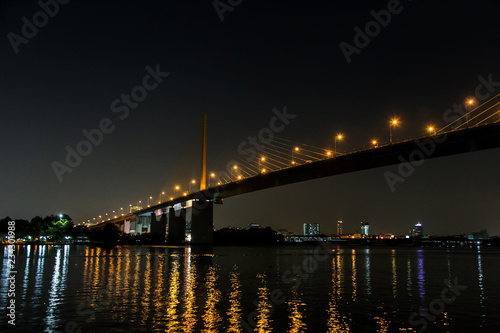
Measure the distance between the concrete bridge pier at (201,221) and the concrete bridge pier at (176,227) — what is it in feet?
59.3

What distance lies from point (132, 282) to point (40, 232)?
11673cm

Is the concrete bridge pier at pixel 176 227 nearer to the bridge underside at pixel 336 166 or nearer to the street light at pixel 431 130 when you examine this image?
the bridge underside at pixel 336 166

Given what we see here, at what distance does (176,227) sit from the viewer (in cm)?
10512

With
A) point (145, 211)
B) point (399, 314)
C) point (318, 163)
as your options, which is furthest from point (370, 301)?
point (145, 211)

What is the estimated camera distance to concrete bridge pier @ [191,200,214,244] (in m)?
84.1

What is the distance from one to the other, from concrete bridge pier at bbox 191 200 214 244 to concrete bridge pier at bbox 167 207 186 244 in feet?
59.3

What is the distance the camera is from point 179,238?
104 metres

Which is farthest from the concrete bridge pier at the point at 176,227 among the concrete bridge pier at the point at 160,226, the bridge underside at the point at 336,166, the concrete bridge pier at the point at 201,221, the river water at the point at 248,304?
the river water at the point at 248,304

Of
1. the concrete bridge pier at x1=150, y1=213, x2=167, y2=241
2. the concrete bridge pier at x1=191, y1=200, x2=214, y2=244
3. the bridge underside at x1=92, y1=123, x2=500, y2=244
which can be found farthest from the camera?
the concrete bridge pier at x1=150, y1=213, x2=167, y2=241

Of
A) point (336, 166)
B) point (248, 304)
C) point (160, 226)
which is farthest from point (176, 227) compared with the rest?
point (248, 304)

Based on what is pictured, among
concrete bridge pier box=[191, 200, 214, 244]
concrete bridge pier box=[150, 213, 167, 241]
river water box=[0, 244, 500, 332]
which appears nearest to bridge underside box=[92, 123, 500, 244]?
concrete bridge pier box=[191, 200, 214, 244]

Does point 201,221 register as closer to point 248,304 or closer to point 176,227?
point 176,227

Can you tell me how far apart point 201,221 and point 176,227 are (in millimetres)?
21784

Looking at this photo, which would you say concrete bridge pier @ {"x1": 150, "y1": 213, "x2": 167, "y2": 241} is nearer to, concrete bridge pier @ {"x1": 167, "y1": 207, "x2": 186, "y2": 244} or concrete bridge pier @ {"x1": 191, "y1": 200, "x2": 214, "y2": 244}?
concrete bridge pier @ {"x1": 167, "y1": 207, "x2": 186, "y2": 244}
